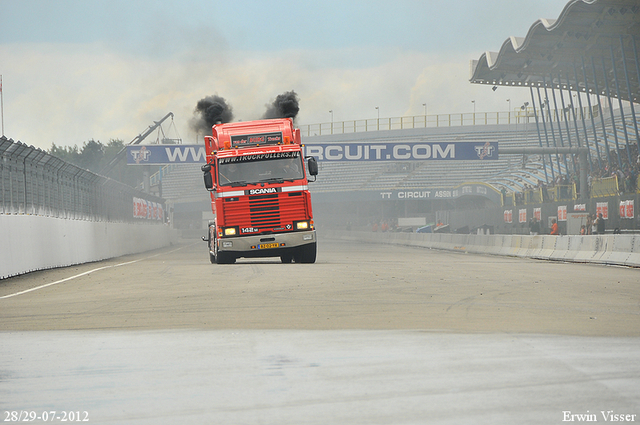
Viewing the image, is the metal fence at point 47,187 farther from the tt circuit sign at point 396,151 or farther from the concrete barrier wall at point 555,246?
the tt circuit sign at point 396,151

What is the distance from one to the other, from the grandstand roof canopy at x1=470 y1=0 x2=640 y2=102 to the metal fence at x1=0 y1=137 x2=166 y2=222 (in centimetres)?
2552

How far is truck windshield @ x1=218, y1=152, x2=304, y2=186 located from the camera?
19859mm

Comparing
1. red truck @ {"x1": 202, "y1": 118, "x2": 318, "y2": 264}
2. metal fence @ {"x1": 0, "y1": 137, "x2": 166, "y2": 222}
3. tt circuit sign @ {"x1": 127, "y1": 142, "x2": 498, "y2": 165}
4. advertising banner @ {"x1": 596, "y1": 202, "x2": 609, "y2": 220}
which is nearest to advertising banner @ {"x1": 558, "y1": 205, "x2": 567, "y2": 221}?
advertising banner @ {"x1": 596, "y1": 202, "x2": 609, "y2": 220}

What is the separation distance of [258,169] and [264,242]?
1797 mm

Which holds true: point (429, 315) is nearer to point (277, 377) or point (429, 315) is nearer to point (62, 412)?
point (277, 377)

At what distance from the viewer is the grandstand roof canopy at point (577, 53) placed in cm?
4153

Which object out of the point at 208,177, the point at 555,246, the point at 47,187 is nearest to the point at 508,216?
the point at 555,246

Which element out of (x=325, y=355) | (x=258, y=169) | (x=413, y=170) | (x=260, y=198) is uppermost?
(x=413, y=170)

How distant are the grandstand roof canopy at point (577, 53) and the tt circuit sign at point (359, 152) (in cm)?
599

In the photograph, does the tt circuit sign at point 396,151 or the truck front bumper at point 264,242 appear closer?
the truck front bumper at point 264,242

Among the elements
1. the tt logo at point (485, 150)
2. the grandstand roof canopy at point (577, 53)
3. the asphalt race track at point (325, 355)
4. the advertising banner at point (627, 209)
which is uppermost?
the grandstand roof canopy at point (577, 53)

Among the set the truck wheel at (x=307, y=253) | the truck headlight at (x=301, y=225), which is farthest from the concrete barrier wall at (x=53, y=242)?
the truck wheel at (x=307, y=253)

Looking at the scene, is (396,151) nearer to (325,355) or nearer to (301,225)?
(301,225)

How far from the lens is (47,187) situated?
860 inches
